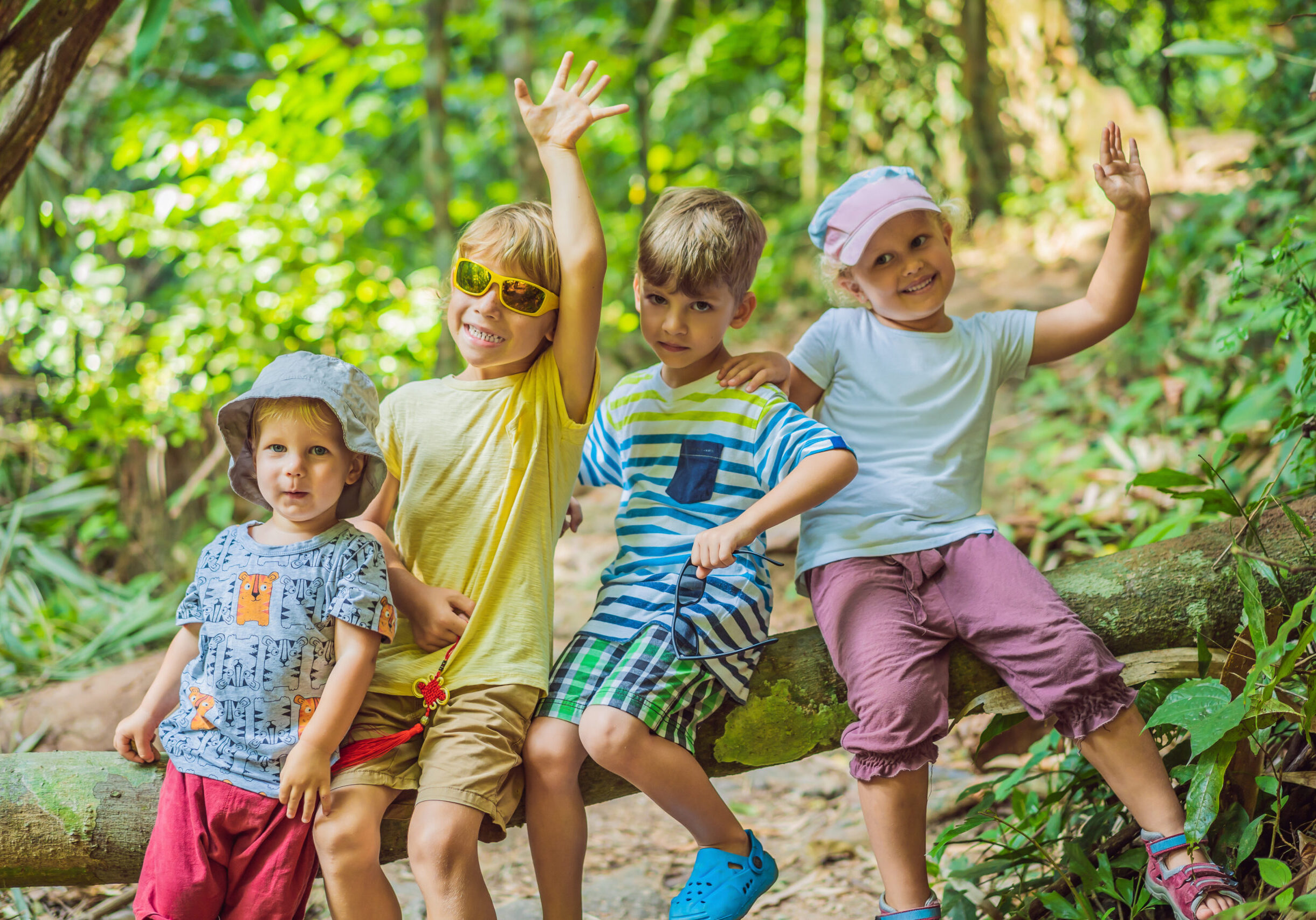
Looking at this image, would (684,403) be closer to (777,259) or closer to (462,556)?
(462,556)

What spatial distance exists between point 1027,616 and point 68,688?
11.2 feet

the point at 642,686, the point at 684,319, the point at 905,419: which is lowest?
the point at 642,686

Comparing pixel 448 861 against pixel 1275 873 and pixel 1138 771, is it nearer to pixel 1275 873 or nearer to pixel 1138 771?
pixel 1138 771

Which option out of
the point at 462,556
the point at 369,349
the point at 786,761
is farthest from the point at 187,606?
the point at 369,349

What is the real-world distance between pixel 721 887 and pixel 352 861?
2.30ft

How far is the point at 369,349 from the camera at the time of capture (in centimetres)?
506

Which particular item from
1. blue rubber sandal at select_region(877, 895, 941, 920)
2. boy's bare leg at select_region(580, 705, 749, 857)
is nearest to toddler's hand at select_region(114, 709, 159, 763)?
boy's bare leg at select_region(580, 705, 749, 857)

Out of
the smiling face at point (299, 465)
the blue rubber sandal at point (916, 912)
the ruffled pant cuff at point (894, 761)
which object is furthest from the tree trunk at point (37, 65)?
the blue rubber sandal at point (916, 912)

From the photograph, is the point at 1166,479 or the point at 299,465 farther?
the point at 1166,479

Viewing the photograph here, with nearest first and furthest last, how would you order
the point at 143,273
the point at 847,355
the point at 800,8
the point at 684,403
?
the point at 684,403
the point at 847,355
the point at 143,273
the point at 800,8

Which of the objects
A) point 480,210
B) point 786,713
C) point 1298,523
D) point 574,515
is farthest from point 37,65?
point 480,210

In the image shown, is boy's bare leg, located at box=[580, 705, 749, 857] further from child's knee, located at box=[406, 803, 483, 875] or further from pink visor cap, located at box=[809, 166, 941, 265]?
pink visor cap, located at box=[809, 166, 941, 265]

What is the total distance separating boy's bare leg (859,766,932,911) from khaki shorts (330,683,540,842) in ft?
2.27

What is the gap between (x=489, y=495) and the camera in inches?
80.6
